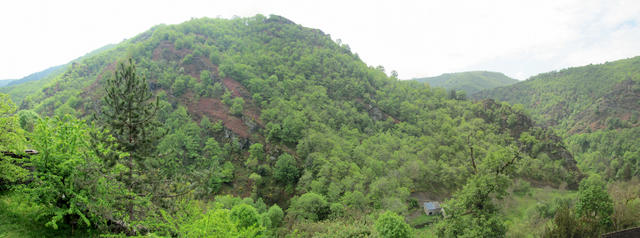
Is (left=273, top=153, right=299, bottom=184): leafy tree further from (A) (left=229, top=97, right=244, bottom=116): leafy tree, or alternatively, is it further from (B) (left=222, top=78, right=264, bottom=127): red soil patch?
(A) (left=229, top=97, right=244, bottom=116): leafy tree

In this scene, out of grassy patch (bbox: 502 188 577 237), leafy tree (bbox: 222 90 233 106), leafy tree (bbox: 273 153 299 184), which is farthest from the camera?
leafy tree (bbox: 222 90 233 106)

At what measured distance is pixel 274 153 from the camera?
55.8 m

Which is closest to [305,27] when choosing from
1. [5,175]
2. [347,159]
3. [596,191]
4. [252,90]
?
[252,90]

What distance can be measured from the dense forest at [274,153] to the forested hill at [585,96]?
866 cm

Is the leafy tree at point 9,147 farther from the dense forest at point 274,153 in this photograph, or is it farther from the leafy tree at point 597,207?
the leafy tree at point 597,207

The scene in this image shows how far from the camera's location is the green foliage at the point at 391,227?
27.0 m

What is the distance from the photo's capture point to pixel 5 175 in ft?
42.6

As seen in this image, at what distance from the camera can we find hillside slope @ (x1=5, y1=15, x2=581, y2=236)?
49.6 metres

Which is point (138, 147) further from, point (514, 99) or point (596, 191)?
point (514, 99)

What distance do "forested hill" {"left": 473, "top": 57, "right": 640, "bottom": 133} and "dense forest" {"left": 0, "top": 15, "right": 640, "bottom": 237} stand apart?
866 cm

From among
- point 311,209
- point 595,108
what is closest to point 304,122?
point 311,209

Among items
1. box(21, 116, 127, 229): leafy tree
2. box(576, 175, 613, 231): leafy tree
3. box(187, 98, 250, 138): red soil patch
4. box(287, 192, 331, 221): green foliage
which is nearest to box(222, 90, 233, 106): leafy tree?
box(187, 98, 250, 138): red soil patch

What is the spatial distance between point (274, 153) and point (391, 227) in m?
32.6

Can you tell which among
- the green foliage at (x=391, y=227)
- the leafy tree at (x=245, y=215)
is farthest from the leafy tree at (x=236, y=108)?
the green foliage at (x=391, y=227)
